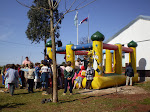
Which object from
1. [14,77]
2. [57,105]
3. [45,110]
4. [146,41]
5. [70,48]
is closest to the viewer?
[45,110]

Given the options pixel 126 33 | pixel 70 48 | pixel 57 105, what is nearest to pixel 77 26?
pixel 126 33

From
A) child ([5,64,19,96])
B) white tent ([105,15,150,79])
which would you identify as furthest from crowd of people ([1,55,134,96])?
white tent ([105,15,150,79])

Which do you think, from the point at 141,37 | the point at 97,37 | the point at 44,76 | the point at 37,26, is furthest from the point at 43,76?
the point at 37,26

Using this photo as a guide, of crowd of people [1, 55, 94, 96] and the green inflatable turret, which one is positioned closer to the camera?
crowd of people [1, 55, 94, 96]

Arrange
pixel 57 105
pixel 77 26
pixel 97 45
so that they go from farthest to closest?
pixel 77 26, pixel 97 45, pixel 57 105

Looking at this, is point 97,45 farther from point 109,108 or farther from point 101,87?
point 109,108

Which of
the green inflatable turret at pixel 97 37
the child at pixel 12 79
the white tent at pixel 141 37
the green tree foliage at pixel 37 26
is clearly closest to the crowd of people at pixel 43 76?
the child at pixel 12 79

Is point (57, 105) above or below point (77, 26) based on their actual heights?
below

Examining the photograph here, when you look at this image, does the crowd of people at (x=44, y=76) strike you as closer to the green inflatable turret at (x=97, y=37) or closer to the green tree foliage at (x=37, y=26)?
the green inflatable turret at (x=97, y=37)

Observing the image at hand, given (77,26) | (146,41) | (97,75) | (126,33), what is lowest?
(97,75)

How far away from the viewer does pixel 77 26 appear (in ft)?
81.7

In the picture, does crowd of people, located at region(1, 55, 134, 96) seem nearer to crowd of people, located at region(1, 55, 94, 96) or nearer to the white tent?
crowd of people, located at region(1, 55, 94, 96)

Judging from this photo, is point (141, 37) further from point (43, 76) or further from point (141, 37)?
point (43, 76)

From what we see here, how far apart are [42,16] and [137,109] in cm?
2239
